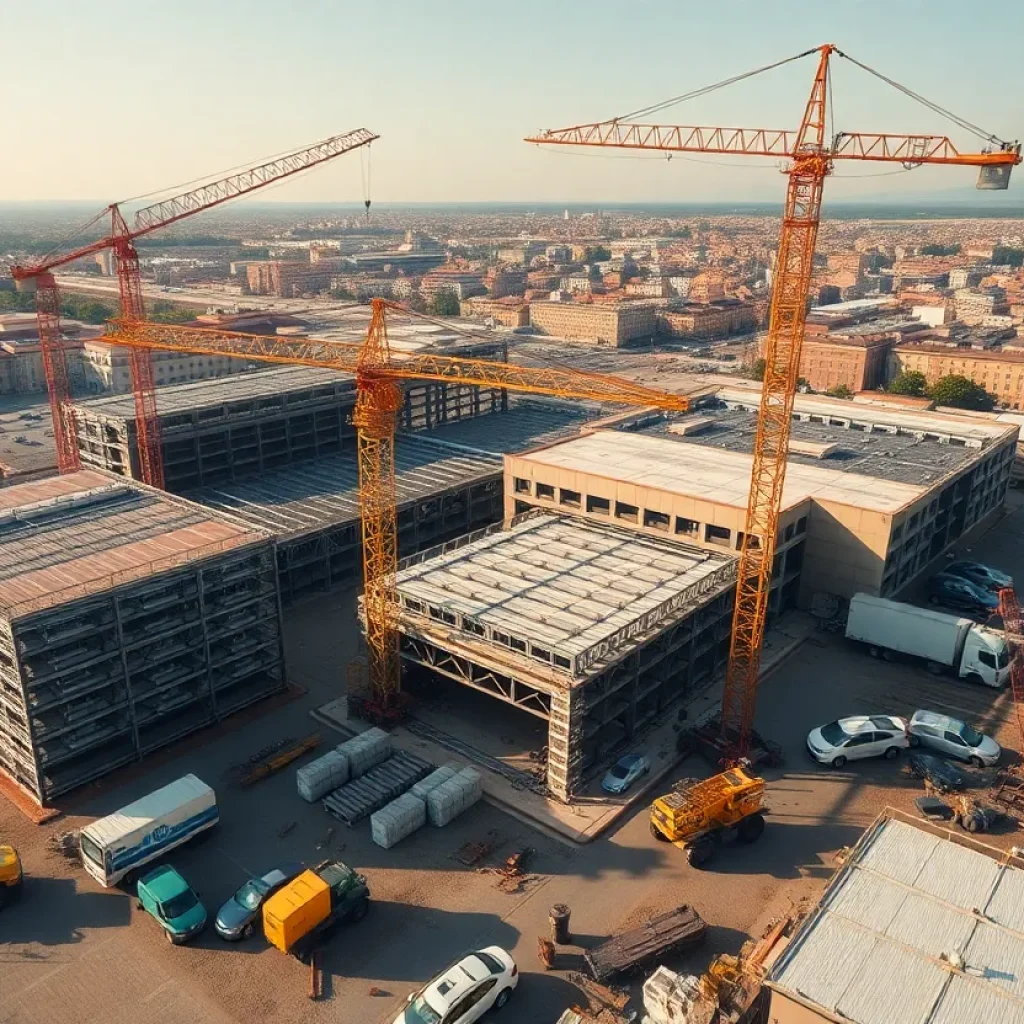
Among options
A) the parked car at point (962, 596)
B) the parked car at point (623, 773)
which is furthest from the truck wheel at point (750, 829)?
the parked car at point (962, 596)

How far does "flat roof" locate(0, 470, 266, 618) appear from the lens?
3494 centimetres

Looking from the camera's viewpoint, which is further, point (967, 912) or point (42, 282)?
point (42, 282)

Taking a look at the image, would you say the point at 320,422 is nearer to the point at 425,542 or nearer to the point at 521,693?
the point at 425,542

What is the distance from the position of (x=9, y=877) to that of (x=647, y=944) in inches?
817

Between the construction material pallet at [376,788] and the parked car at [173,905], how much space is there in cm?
622

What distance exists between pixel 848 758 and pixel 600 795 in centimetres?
1112

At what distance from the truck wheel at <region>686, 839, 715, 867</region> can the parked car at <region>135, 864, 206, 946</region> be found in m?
16.4

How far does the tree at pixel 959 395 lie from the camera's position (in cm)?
10206

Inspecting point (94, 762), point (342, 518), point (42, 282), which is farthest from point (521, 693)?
point (42, 282)

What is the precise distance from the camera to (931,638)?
44.0 m

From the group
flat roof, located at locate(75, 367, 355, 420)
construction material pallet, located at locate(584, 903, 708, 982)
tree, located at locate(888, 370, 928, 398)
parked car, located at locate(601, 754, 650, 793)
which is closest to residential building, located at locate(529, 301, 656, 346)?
tree, located at locate(888, 370, 928, 398)

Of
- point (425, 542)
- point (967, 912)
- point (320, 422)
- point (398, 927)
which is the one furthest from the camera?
point (320, 422)

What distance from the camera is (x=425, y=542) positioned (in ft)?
198

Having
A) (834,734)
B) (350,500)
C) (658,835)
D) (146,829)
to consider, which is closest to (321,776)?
(146,829)
